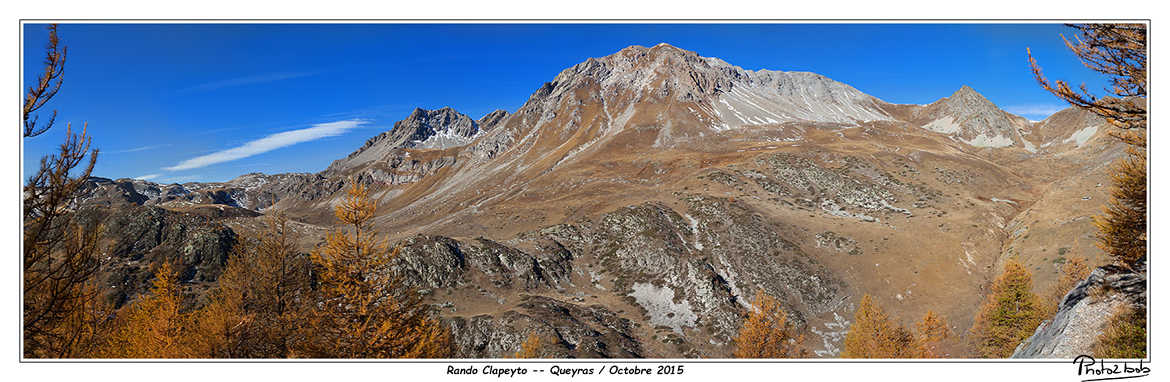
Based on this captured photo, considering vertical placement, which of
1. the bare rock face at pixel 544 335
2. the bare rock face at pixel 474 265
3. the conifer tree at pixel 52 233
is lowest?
the bare rock face at pixel 544 335

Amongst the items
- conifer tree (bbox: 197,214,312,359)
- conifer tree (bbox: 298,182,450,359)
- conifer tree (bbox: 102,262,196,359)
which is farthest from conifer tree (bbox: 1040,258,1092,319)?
conifer tree (bbox: 102,262,196,359)

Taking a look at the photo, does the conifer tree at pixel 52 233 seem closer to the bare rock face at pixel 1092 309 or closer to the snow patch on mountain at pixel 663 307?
the bare rock face at pixel 1092 309

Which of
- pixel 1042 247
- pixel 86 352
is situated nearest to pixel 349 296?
pixel 86 352

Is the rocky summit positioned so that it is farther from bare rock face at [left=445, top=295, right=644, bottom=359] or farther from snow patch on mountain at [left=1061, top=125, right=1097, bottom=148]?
snow patch on mountain at [left=1061, top=125, right=1097, bottom=148]

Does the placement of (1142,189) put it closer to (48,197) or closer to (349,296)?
(349,296)

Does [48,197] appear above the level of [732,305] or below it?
above
